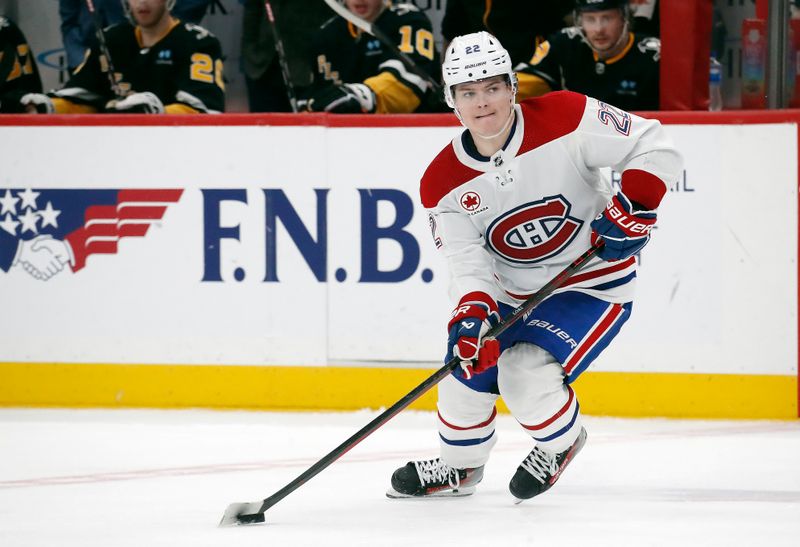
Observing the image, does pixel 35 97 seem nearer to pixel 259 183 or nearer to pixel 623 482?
pixel 259 183

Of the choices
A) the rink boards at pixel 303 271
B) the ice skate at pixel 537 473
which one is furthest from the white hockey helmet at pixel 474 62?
the rink boards at pixel 303 271

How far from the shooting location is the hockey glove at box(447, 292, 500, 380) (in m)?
2.74

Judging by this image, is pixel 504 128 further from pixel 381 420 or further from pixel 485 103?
Result: pixel 381 420

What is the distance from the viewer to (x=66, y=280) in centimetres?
420

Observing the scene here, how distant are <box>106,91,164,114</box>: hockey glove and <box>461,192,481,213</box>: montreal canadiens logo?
1753 mm

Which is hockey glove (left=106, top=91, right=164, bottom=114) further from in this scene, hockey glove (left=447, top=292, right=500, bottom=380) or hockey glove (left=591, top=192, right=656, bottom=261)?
hockey glove (left=591, top=192, right=656, bottom=261)

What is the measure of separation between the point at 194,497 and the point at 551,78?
194 cm

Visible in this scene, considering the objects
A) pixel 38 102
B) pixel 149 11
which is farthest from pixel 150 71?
pixel 38 102

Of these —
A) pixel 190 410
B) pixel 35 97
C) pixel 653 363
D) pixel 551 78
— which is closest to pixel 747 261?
pixel 653 363

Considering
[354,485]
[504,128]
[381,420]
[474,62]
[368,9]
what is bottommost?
[354,485]

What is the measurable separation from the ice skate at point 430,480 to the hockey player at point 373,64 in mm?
1543

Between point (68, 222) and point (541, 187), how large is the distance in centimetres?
194

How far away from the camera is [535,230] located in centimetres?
288

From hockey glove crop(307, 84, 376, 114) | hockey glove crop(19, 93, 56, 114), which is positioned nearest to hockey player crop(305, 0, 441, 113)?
hockey glove crop(307, 84, 376, 114)
